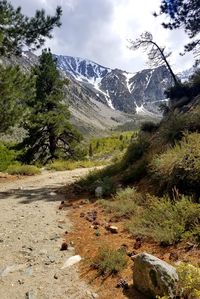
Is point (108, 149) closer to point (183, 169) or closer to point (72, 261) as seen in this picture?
point (183, 169)

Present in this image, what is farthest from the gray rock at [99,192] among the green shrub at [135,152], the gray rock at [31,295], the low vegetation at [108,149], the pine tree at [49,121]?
the pine tree at [49,121]

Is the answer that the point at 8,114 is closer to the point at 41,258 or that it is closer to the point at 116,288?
the point at 41,258

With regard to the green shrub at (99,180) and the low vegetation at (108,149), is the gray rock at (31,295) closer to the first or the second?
the green shrub at (99,180)

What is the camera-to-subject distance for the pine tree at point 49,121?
30500mm

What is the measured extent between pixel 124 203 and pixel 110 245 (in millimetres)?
2509

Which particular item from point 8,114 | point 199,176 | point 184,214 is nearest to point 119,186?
point 199,176

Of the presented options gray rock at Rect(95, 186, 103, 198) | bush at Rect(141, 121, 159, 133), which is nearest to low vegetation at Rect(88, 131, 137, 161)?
bush at Rect(141, 121, 159, 133)

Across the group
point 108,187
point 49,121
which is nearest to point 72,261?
point 108,187

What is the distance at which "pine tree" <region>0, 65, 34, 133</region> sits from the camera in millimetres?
16844

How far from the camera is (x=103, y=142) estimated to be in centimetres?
14400

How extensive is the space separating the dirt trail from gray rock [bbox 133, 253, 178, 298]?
0.64 m

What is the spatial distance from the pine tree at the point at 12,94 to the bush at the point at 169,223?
37.0 feet

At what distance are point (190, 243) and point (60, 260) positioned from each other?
2.03m

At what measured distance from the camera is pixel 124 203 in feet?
29.6
